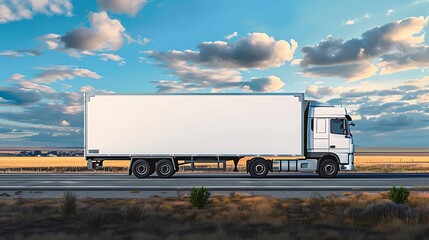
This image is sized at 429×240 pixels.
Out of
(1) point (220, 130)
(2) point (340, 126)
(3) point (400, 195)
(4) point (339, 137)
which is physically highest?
(2) point (340, 126)

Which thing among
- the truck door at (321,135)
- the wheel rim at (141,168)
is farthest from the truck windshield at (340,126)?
the wheel rim at (141,168)

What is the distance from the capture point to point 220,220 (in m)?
10.9

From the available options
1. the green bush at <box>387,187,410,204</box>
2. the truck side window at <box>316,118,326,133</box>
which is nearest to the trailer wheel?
the truck side window at <box>316,118,326,133</box>

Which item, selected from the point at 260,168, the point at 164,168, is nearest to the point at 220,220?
the point at 260,168

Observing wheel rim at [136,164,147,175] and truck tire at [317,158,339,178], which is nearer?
truck tire at [317,158,339,178]

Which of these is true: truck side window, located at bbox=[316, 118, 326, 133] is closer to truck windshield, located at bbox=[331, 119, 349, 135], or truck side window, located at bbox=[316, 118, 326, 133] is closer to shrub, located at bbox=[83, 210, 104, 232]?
truck windshield, located at bbox=[331, 119, 349, 135]

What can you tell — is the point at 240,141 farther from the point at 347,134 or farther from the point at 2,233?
the point at 2,233

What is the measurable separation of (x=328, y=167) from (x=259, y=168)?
3.89 m

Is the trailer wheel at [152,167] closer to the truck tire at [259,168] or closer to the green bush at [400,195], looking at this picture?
the truck tire at [259,168]

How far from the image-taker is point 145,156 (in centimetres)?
2386

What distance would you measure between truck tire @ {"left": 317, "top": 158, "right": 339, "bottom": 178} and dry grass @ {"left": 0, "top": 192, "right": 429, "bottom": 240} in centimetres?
960

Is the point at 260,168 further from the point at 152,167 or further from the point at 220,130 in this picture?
the point at 152,167

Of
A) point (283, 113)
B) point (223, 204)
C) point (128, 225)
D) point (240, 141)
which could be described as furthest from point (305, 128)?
point (128, 225)

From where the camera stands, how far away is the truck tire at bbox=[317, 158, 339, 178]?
2398 cm
